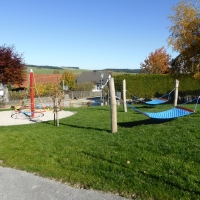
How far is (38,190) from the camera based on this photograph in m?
3.94

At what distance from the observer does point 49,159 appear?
5383 millimetres

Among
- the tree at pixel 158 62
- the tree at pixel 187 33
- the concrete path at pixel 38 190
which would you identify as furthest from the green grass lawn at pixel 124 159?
the tree at pixel 158 62

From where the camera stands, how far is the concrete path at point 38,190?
3624 millimetres

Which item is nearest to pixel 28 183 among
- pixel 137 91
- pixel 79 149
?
pixel 79 149

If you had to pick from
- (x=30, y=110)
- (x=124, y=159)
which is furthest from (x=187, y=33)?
(x=124, y=159)

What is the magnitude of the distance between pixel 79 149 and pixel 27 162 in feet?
4.06

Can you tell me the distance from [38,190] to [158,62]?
46177 millimetres

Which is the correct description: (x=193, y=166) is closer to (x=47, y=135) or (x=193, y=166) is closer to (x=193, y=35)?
(x=47, y=135)

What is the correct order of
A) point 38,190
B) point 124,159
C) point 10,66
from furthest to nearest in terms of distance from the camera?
point 10,66, point 124,159, point 38,190

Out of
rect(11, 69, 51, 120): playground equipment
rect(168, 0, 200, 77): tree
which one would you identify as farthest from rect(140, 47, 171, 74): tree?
Result: rect(11, 69, 51, 120): playground equipment

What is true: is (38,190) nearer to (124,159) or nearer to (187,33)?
(124,159)

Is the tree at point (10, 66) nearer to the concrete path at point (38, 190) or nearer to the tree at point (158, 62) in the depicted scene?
the concrete path at point (38, 190)

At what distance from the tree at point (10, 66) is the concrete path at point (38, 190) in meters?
21.7

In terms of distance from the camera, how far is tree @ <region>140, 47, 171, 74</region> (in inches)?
1864
